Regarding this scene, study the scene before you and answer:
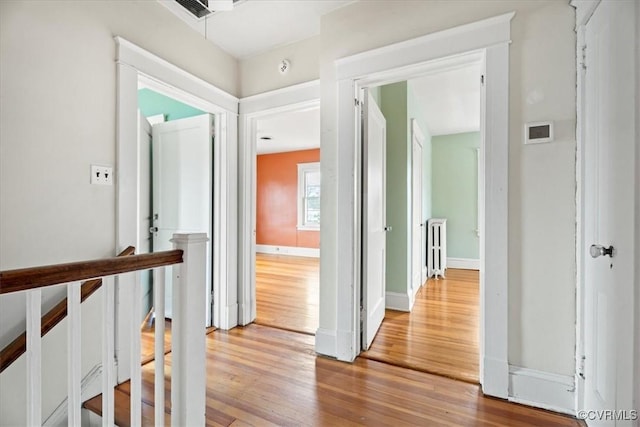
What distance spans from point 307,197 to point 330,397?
543 centimetres

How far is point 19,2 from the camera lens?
1.52 metres

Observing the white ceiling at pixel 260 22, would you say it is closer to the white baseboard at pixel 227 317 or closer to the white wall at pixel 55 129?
the white wall at pixel 55 129

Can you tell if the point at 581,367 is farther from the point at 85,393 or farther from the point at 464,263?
the point at 464,263

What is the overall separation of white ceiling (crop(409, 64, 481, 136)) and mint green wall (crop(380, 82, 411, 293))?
32cm

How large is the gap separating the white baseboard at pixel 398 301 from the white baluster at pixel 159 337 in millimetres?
2547

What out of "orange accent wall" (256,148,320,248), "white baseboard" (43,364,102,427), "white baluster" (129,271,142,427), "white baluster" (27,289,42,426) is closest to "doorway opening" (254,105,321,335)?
"orange accent wall" (256,148,320,248)

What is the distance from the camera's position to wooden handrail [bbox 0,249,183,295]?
0.84 m

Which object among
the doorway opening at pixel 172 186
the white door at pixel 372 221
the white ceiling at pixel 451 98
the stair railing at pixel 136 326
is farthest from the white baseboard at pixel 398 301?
the stair railing at pixel 136 326

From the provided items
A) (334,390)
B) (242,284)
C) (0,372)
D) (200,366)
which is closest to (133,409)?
(200,366)

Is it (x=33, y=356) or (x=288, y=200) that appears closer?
(x=33, y=356)

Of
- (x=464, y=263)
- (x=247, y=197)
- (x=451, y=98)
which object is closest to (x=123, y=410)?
(x=247, y=197)

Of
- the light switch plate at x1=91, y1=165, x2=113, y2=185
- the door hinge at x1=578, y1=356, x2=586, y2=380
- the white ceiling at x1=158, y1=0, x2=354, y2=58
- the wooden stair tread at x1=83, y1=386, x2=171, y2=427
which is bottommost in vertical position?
the wooden stair tread at x1=83, y1=386, x2=171, y2=427

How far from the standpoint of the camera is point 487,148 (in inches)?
70.5

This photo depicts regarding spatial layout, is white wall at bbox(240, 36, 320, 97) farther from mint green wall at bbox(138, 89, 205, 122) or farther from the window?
the window
